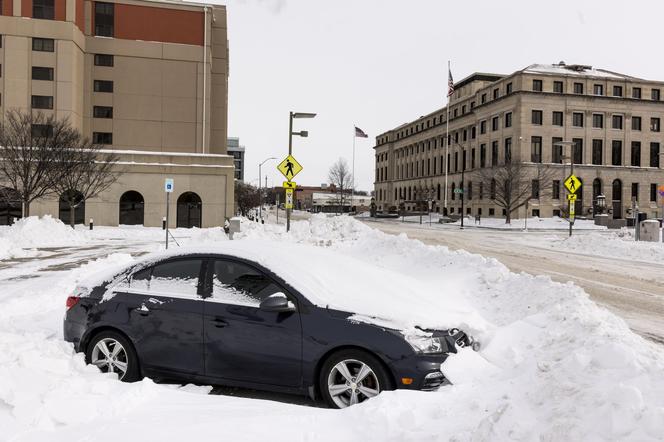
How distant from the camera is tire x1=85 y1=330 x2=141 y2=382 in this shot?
5199mm

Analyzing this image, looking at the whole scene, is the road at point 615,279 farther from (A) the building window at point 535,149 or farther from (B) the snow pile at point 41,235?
(A) the building window at point 535,149

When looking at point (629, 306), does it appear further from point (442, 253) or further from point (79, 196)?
point (79, 196)

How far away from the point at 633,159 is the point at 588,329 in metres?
78.4

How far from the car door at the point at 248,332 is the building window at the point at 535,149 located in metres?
69.9

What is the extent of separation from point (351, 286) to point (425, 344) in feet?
3.26

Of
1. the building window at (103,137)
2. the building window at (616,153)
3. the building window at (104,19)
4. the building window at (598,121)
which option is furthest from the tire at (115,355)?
the building window at (616,153)

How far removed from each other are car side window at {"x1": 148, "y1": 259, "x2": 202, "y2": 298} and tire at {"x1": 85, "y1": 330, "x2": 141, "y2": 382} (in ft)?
2.00

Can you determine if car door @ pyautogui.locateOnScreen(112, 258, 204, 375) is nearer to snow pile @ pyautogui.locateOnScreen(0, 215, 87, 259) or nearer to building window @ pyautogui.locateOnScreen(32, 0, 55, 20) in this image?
snow pile @ pyautogui.locateOnScreen(0, 215, 87, 259)

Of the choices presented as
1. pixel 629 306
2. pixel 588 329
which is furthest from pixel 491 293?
pixel 588 329

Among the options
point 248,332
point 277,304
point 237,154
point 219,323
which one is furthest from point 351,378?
point 237,154

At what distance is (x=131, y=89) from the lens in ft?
143

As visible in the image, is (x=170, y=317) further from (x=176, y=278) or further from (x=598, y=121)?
(x=598, y=121)

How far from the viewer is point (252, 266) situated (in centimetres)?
514

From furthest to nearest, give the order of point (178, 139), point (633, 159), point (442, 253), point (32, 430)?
point (633, 159) → point (178, 139) → point (442, 253) → point (32, 430)
